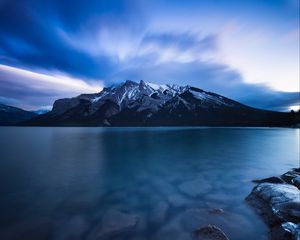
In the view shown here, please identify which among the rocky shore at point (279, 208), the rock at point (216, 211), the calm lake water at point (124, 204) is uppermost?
the rocky shore at point (279, 208)

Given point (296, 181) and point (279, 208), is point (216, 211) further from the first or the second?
point (296, 181)

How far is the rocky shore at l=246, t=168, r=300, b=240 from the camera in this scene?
9.81 m

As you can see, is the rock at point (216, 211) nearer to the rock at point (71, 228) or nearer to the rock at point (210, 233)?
the rock at point (210, 233)

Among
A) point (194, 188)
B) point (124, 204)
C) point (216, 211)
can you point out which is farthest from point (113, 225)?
point (194, 188)

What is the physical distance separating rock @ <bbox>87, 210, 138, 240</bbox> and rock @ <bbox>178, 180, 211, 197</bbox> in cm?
655

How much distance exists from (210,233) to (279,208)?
4.97m

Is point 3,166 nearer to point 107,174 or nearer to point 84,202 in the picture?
point 107,174

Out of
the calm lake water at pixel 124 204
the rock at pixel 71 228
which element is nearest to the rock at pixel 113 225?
the calm lake water at pixel 124 204

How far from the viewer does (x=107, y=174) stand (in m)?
25.4

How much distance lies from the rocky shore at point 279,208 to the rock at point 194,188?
13.1ft

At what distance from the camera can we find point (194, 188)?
19.3 m

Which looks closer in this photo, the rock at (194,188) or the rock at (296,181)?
the rock at (296,181)

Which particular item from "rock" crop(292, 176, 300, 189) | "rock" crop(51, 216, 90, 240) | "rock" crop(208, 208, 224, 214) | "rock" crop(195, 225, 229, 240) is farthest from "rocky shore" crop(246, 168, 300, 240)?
"rock" crop(51, 216, 90, 240)

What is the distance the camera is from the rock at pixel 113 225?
10.8 meters
